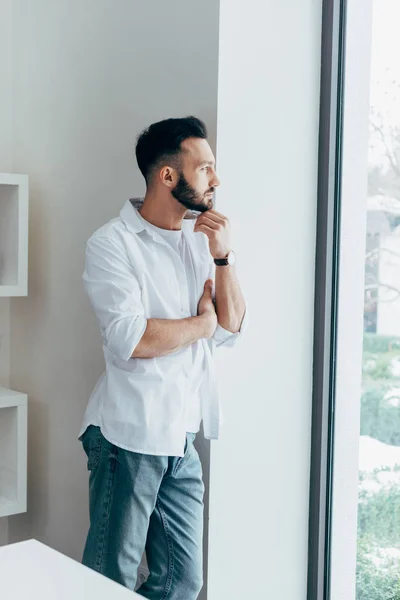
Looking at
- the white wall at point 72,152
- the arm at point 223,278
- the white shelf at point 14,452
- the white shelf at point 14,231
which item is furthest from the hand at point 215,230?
the white shelf at point 14,452

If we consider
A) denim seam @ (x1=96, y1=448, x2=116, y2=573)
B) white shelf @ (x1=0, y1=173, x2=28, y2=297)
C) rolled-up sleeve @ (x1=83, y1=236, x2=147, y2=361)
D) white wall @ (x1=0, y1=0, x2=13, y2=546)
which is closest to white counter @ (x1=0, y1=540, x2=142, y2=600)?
rolled-up sleeve @ (x1=83, y1=236, x2=147, y2=361)

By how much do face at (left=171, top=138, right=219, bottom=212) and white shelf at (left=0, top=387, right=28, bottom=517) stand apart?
1.07 meters

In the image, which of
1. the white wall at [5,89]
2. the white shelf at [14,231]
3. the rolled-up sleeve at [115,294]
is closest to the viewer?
the rolled-up sleeve at [115,294]

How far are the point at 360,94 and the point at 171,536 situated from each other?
4.83 ft

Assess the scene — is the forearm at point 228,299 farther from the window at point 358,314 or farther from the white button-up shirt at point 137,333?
the window at point 358,314

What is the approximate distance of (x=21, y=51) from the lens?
300 cm

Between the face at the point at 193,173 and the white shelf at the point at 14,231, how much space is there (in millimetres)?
823

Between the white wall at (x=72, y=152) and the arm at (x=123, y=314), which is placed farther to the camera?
A: the white wall at (x=72, y=152)

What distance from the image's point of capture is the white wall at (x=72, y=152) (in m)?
2.49

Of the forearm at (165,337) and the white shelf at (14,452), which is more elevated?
the forearm at (165,337)

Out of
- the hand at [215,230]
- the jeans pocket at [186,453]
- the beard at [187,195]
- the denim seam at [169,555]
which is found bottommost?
the denim seam at [169,555]

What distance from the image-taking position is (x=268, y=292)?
8.55ft

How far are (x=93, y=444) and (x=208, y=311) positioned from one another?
0.47 meters

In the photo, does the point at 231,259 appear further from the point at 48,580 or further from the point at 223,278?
the point at 48,580
